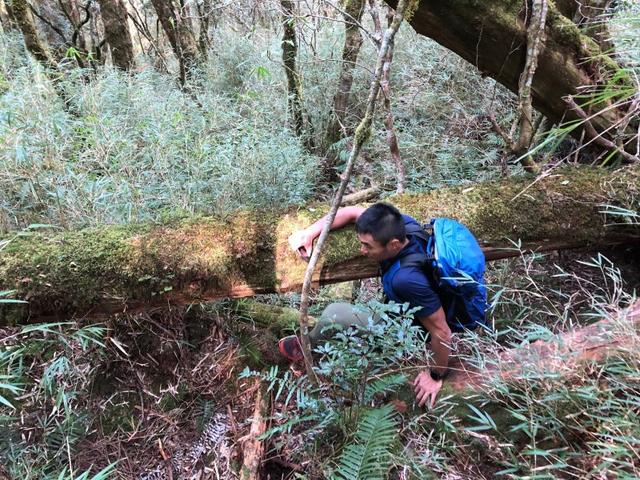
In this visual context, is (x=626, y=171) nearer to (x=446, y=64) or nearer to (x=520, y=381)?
(x=520, y=381)

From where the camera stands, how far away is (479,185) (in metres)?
3.01

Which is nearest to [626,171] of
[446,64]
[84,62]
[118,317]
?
[446,64]

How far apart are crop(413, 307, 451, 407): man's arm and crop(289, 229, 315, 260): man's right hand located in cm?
77

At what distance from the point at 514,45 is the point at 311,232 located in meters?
2.05

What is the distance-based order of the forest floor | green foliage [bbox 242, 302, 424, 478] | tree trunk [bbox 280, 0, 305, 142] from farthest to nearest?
1. tree trunk [bbox 280, 0, 305, 142]
2. the forest floor
3. green foliage [bbox 242, 302, 424, 478]

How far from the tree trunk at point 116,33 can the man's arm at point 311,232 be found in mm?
5431

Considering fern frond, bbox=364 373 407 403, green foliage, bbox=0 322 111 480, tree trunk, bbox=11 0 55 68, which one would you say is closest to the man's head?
fern frond, bbox=364 373 407 403

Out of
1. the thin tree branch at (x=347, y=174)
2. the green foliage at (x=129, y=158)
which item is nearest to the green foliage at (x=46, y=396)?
the green foliage at (x=129, y=158)

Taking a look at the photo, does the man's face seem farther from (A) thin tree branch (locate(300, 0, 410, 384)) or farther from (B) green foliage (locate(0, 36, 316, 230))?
(B) green foliage (locate(0, 36, 316, 230))

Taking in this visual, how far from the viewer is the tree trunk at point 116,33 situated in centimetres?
647

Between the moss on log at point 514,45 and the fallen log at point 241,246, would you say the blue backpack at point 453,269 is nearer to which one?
the fallen log at point 241,246

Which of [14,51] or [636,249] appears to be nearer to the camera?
[636,249]

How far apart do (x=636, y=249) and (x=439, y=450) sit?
8.25ft

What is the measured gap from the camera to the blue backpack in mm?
2324
